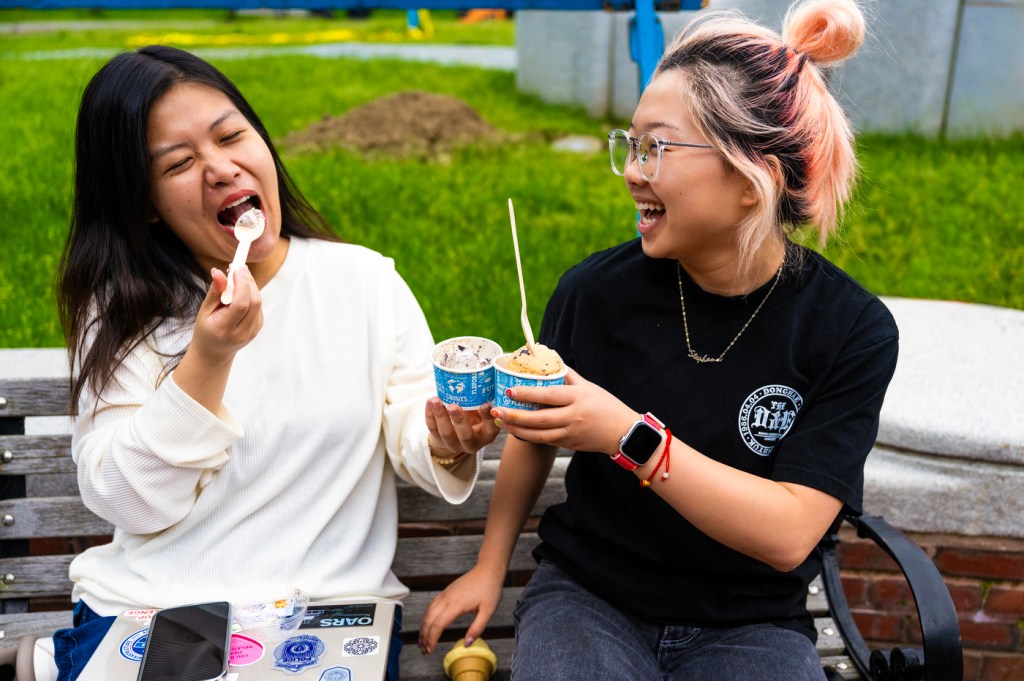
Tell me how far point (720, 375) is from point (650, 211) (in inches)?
14.5

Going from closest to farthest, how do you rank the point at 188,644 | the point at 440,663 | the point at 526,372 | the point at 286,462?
1. the point at 526,372
2. the point at 188,644
3. the point at 286,462
4. the point at 440,663

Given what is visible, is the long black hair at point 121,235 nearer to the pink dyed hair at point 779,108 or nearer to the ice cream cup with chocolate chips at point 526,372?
the ice cream cup with chocolate chips at point 526,372

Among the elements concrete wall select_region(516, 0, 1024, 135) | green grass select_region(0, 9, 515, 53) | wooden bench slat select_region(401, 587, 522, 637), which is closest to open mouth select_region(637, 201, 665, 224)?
wooden bench slat select_region(401, 587, 522, 637)

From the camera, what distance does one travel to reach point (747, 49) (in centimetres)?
200

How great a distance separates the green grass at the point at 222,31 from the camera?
14594mm

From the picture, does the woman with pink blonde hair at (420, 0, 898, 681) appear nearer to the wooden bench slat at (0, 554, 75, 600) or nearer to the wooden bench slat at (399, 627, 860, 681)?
the wooden bench slat at (399, 627, 860, 681)

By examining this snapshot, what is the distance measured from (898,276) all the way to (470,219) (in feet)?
6.94

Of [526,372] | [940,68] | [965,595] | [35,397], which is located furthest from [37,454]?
[940,68]

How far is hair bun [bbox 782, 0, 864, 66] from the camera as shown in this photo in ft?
6.70

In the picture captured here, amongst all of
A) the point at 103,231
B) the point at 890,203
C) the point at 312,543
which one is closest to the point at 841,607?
the point at 312,543

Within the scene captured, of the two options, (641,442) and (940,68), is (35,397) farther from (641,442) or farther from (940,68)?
(940,68)

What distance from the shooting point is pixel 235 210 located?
82.0 inches

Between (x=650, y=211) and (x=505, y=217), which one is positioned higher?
(x=650, y=211)

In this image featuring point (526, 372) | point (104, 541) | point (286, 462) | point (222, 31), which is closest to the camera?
point (526, 372)
